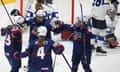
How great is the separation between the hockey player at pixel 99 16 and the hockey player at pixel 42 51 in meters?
2.66

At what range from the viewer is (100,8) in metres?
8.07

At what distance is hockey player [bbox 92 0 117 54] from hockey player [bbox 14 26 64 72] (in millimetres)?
2655

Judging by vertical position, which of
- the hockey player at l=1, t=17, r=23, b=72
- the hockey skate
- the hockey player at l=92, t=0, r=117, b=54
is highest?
the hockey player at l=1, t=17, r=23, b=72

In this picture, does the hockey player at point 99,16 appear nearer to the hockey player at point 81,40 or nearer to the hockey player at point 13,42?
the hockey player at point 81,40

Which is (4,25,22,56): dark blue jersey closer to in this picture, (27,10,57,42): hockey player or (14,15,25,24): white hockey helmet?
(14,15,25,24): white hockey helmet

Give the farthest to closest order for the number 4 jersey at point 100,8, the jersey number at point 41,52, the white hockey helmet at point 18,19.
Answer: the number 4 jersey at point 100,8 < the white hockey helmet at point 18,19 < the jersey number at point 41,52

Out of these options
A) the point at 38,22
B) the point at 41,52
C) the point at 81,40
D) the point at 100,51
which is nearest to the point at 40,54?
the point at 41,52

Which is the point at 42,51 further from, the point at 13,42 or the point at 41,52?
the point at 13,42

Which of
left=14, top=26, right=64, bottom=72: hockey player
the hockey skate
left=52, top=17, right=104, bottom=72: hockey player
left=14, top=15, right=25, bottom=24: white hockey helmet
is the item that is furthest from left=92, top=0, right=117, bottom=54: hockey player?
left=14, top=26, right=64, bottom=72: hockey player

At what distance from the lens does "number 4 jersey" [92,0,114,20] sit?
26.5ft

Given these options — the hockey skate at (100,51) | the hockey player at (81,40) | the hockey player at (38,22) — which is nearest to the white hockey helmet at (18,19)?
the hockey player at (38,22)

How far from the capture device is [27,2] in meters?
9.53

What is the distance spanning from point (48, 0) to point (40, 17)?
1.94 metres

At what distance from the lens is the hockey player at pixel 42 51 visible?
17.7ft
